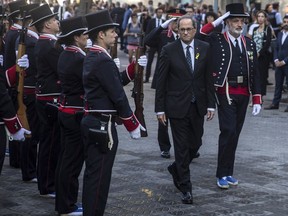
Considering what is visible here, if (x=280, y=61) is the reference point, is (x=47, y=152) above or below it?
above

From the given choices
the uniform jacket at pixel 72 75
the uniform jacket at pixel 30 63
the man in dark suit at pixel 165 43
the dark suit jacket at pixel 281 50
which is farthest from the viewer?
the dark suit jacket at pixel 281 50

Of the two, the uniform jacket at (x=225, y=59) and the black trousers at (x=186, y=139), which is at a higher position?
the uniform jacket at (x=225, y=59)

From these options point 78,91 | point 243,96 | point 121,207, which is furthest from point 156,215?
point 243,96

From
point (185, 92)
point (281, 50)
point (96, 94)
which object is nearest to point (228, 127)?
point (185, 92)

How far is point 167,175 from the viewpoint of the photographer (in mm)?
9305

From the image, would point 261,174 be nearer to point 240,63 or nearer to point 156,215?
point 240,63

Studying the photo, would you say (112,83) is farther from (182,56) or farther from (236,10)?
(236,10)

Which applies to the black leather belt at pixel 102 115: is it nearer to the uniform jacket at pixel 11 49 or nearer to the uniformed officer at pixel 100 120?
the uniformed officer at pixel 100 120

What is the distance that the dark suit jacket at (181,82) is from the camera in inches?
323

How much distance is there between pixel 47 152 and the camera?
814 cm

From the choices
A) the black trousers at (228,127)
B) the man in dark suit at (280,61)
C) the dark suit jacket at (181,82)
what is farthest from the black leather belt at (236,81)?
the man in dark suit at (280,61)

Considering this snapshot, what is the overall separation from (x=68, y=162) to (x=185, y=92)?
1633 millimetres

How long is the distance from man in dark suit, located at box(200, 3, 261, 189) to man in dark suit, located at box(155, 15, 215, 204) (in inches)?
18.8

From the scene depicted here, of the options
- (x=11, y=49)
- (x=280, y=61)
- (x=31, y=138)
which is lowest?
(x=280, y=61)
